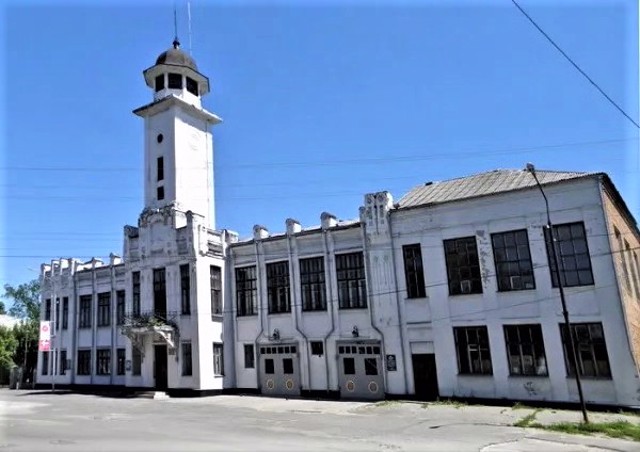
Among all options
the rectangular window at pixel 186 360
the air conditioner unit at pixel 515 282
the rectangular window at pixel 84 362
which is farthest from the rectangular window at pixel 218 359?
the air conditioner unit at pixel 515 282

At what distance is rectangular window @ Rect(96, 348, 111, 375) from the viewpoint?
1392 inches

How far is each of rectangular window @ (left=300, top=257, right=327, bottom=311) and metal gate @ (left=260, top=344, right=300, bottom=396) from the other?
8.41 feet

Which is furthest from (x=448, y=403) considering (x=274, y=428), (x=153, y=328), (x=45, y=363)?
(x=45, y=363)

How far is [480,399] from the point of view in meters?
23.1

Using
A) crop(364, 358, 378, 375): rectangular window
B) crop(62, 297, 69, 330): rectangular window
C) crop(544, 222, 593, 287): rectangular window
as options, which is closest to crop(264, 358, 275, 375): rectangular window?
crop(364, 358, 378, 375): rectangular window

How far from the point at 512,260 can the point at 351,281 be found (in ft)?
27.6

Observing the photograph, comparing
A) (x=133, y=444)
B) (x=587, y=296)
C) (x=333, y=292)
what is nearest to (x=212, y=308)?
(x=333, y=292)

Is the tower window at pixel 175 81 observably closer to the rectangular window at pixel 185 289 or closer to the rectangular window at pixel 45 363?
the rectangular window at pixel 185 289

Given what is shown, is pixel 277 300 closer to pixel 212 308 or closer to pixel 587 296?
pixel 212 308

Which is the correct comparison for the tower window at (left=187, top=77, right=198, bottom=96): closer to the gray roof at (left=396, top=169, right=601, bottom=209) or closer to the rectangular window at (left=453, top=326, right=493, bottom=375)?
the gray roof at (left=396, top=169, right=601, bottom=209)

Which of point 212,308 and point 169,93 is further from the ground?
point 169,93

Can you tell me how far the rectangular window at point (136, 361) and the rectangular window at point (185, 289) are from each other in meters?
5.02

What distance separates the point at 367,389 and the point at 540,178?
1347 cm

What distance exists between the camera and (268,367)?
29672mm
